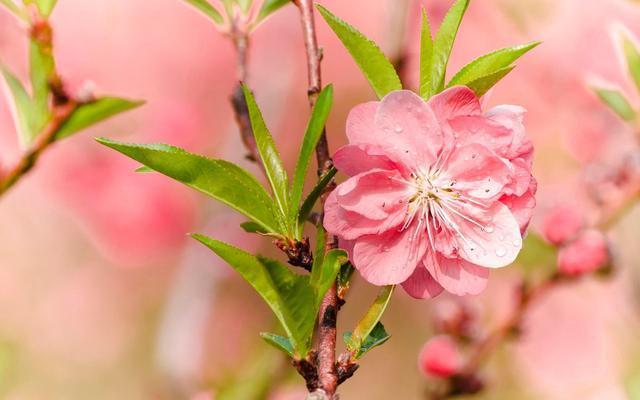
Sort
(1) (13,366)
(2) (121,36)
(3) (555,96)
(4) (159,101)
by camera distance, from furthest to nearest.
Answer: (2) (121,36)
(4) (159,101)
(1) (13,366)
(3) (555,96)

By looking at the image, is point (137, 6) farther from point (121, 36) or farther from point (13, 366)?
point (13, 366)

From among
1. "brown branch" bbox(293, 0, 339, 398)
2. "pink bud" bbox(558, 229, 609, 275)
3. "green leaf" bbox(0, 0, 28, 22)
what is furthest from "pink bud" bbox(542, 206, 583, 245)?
"green leaf" bbox(0, 0, 28, 22)

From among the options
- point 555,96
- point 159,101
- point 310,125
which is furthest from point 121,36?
point 310,125

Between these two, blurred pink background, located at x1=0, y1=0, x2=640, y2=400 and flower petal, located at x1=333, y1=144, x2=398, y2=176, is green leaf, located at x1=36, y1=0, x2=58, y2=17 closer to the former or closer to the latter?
flower petal, located at x1=333, y1=144, x2=398, y2=176

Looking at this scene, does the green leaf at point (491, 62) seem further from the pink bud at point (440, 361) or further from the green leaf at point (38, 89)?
the pink bud at point (440, 361)

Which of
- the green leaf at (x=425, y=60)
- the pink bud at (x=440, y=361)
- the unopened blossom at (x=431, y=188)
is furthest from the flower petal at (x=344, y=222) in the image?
the pink bud at (x=440, y=361)

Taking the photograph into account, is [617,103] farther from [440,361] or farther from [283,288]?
[283,288]

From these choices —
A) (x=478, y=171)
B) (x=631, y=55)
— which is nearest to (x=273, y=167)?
(x=478, y=171)
